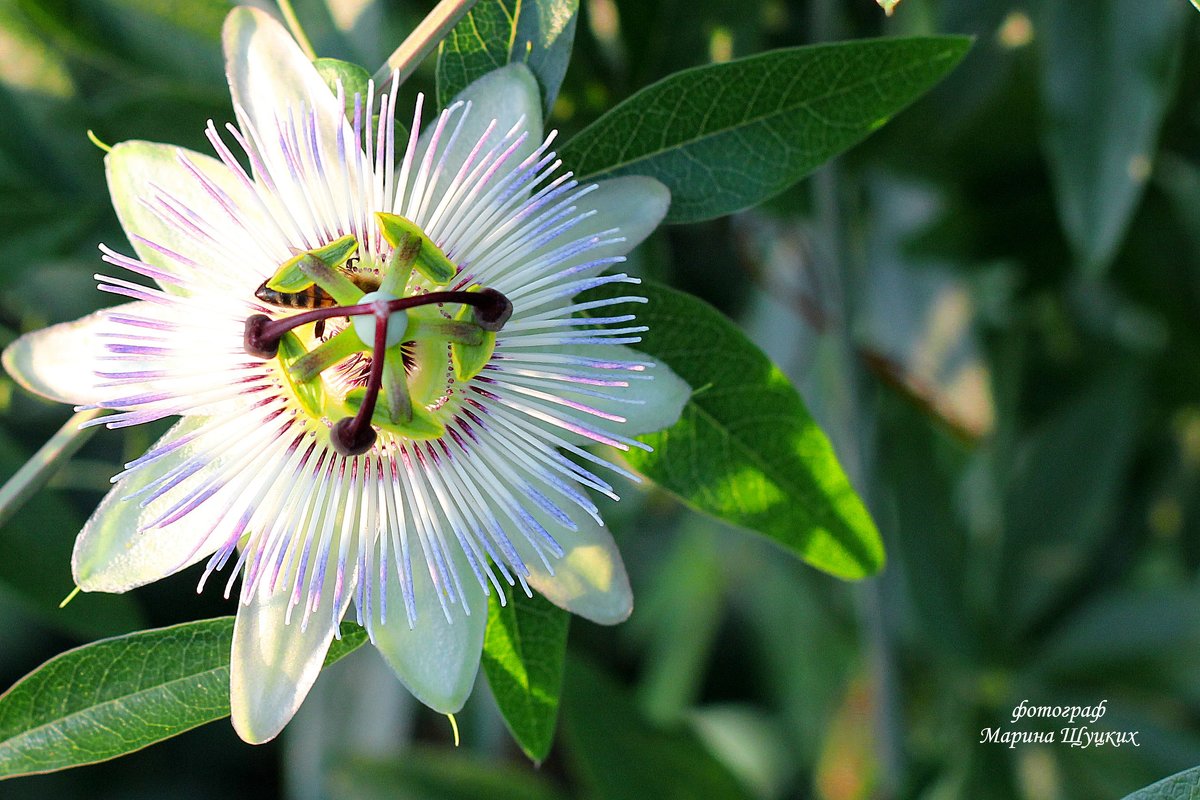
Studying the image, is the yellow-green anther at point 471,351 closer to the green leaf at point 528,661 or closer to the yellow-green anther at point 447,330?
the yellow-green anther at point 447,330

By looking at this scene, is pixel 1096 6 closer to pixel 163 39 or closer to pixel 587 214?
pixel 587 214

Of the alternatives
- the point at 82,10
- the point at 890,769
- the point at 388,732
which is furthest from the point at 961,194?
the point at 388,732

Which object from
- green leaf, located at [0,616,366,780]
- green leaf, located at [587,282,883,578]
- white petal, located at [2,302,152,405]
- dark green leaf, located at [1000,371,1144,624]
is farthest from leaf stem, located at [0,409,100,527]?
dark green leaf, located at [1000,371,1144,624]

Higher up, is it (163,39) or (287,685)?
(163,39)

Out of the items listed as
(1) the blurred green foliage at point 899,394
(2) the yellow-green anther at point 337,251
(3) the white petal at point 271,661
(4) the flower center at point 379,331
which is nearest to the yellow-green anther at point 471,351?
(4) the flower center at point 379,331

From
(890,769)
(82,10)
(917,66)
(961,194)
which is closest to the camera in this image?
(917,66)

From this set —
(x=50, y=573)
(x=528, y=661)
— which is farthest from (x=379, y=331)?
(x=50, y=573)

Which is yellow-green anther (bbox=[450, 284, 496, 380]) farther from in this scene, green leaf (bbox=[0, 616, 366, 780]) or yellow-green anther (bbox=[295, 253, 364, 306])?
green leaf (bbox=[0, 616, 366, 780])
